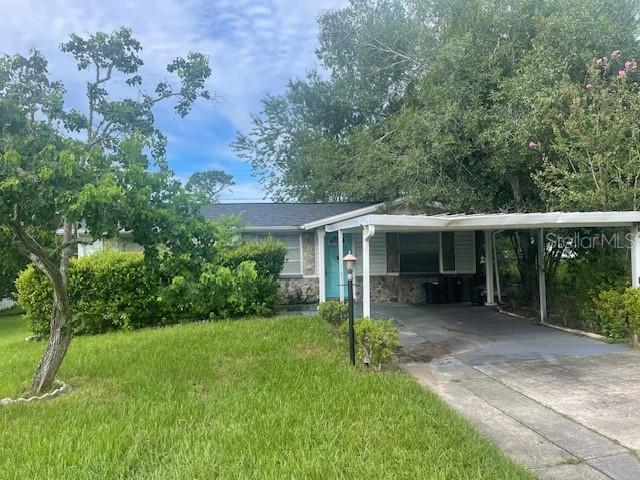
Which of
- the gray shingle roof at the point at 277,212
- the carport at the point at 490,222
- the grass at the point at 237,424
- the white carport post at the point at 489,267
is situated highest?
the gray shingle roof at the point at 277,212

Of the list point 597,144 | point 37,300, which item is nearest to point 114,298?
point 37,300

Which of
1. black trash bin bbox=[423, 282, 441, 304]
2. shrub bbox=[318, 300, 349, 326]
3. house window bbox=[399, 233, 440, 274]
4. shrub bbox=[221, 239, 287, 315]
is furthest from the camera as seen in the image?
house window bbox=[399, 233, 440, 274]

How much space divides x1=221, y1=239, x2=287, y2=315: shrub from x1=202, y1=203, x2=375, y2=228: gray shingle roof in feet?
6.85

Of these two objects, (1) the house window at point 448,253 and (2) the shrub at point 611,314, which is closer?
(2) the shrub at point 611,314

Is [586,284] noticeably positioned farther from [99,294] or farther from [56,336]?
[99,294]

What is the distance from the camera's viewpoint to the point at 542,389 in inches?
213

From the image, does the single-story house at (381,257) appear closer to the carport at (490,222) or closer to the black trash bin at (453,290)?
the black trash bin at (453,290)

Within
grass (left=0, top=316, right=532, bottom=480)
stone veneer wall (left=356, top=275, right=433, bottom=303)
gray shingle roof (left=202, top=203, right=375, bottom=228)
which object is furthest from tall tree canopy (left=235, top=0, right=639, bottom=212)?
grass (left=0, top=316, right=532, bottom=480)

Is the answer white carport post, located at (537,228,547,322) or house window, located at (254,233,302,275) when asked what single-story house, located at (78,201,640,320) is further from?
white carport post, located at (537,228,547,322)

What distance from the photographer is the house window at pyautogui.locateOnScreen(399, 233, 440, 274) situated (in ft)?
45.7

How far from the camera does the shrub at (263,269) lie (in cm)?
1071

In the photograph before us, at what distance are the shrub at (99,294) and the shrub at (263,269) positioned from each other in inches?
81.0

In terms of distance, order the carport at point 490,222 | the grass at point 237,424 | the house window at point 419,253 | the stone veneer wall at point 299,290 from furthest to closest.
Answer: the house window at point 419,253 → the stone veneer wall at point 299,290 → the carport at point 490,222 → the grass at point 237,424

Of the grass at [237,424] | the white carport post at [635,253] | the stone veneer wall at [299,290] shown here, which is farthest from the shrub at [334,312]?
the white carport post at [635,253]
